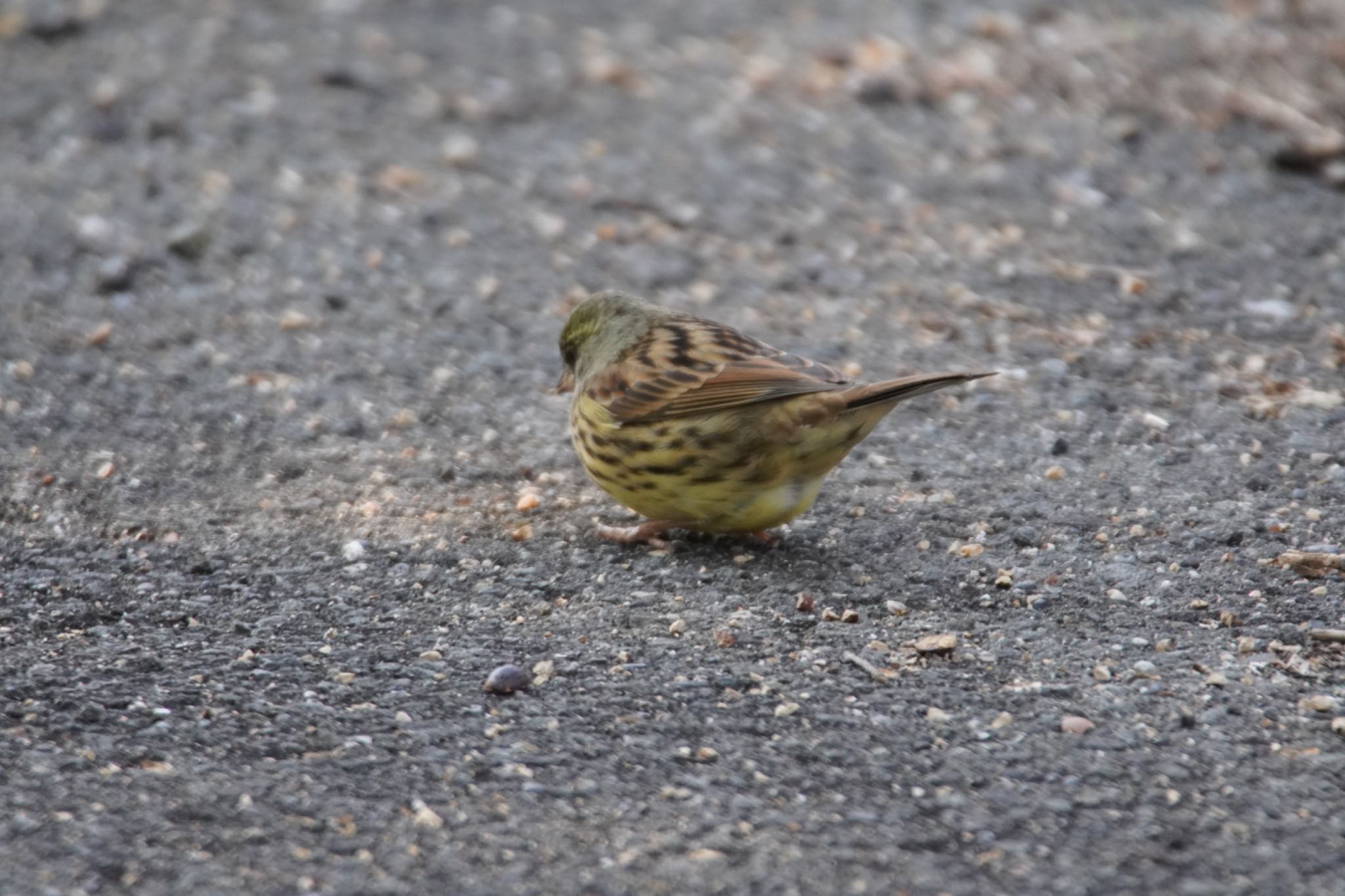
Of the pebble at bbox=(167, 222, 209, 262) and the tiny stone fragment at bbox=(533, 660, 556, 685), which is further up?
the tiny stone fragment at bbox=(533, 660, 556, 685)

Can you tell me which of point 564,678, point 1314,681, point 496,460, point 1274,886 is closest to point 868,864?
point 1274,886

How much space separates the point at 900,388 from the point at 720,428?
0.60 meters

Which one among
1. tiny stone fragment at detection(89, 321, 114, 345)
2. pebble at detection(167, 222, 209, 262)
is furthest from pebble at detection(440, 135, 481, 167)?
tiny stone fragment at detection(89, 321, 114, 345)

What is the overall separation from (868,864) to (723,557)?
68.9 inches

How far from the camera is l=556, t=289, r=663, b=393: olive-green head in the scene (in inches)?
218

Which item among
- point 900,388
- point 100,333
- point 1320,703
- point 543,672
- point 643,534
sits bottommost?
point 100,333

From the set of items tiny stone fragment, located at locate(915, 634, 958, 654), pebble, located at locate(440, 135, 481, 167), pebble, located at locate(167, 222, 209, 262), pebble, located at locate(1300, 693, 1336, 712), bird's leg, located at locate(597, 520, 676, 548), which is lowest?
pebble, located at locate(167, 222, 209, 262)

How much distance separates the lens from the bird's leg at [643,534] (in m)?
5.21

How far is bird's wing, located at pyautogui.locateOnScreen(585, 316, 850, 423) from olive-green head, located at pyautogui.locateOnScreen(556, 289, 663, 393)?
12 cm

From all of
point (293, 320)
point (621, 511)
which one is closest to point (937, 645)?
point (621, 511)

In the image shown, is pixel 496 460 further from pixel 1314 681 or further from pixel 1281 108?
pixel 1281 108

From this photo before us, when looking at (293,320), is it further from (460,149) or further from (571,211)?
(460,149)

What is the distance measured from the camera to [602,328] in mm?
5656

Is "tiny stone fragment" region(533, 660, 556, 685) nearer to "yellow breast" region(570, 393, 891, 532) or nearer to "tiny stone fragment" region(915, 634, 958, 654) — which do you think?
"yellow breast" region(570, 393, 891, 532)
